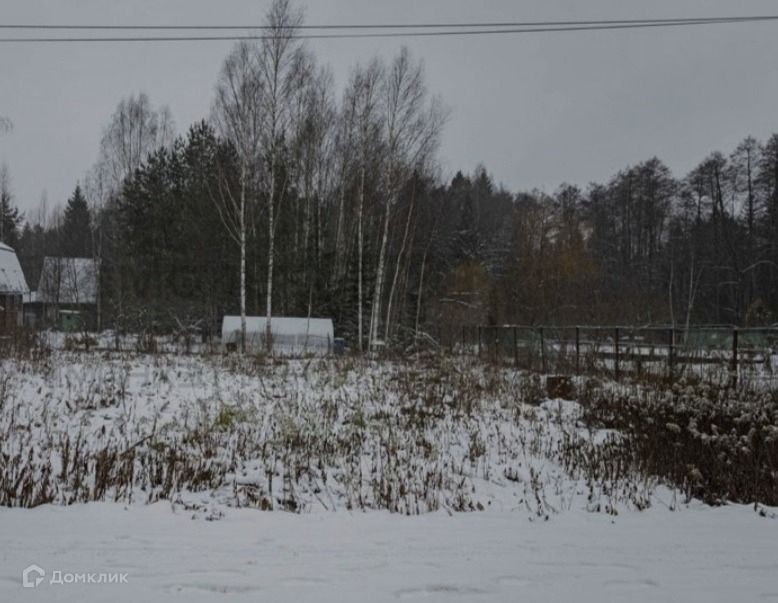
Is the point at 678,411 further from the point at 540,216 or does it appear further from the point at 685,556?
the point at 540,216

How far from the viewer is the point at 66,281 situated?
36.8m

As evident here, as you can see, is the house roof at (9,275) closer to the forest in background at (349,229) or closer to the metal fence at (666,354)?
the forest in background at (349,229)

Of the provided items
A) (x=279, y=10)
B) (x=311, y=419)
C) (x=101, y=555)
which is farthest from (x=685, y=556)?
(x=279, y=10)

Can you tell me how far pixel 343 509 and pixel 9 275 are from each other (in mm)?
33370

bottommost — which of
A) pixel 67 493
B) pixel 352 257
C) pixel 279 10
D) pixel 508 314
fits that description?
pixel 67 493

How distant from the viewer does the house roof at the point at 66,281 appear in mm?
35469

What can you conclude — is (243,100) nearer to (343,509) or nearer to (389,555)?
(343,509)

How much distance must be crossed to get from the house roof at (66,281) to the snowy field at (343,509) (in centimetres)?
3221

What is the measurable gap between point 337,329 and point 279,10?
1517 cm

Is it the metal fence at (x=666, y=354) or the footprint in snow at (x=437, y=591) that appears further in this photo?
the metal fence at (x=666, y=354)

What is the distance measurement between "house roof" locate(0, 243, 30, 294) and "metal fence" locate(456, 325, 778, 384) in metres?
27.6

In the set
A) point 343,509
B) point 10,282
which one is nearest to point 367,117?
point 343,509

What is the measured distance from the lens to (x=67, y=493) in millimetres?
4293

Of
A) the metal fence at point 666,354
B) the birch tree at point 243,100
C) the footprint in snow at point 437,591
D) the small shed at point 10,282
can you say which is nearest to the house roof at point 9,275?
the small shed at point 10,282
